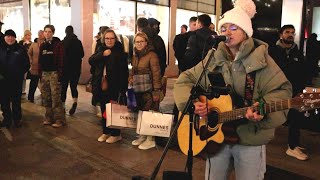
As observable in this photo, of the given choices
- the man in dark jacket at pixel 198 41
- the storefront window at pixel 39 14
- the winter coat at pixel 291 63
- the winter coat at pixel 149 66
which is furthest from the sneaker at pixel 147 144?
the storefront window at pixel 39 14

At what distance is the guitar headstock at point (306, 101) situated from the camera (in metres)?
2.58

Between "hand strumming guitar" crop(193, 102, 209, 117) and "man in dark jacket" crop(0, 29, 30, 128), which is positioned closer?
"hand strumming guitar" crop(193, 102, 209, 117)

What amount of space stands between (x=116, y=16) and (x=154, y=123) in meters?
8.96

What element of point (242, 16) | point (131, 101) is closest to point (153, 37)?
point (131, 101)

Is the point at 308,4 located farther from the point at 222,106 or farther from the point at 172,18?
the point at 222,106

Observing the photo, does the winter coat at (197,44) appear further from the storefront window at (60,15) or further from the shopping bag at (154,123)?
the storefront window at (60,15)

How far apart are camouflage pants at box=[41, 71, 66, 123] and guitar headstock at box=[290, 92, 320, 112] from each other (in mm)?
5227

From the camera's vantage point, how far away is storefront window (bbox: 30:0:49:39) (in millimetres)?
14328

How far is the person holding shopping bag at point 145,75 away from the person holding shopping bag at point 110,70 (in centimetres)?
29

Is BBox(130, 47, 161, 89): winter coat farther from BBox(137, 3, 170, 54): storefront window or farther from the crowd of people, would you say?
BBox(137, 3, 170, 54): storefront window

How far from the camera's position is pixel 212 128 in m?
2.93

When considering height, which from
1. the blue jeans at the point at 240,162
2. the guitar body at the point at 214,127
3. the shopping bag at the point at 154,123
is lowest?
the shopping bag at the point at 154,123

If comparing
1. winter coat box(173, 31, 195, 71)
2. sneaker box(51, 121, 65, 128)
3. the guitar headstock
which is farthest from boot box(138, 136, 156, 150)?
the guitar headstock

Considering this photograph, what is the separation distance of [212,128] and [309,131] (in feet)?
16.0
